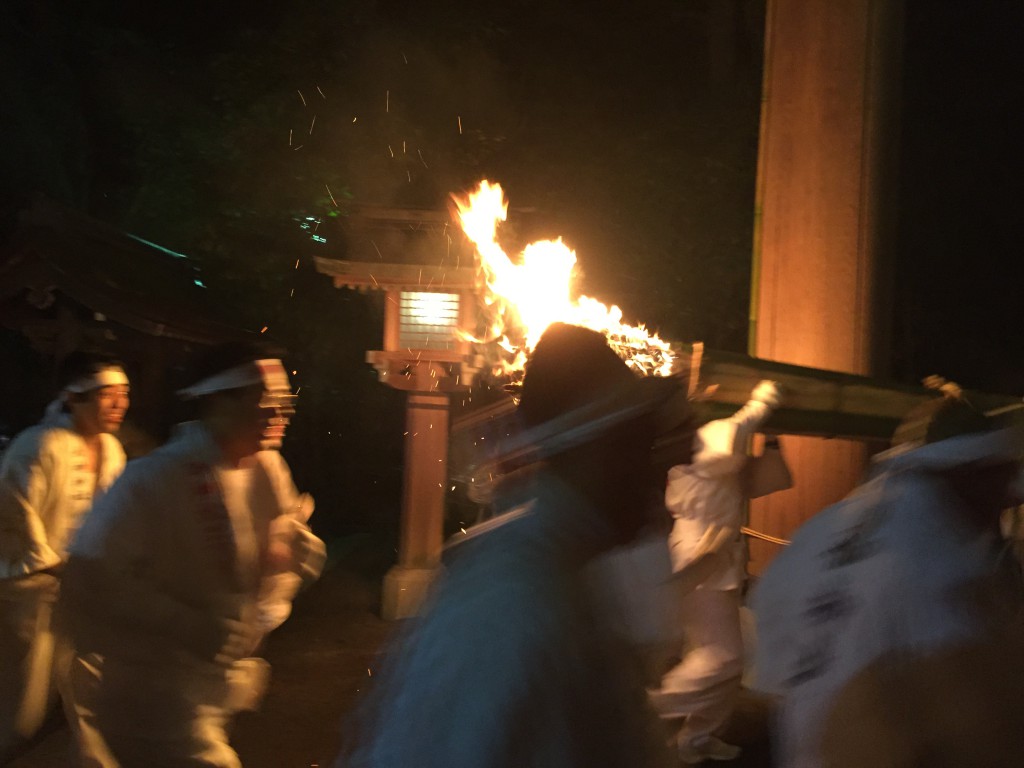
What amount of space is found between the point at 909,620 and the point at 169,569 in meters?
2.13

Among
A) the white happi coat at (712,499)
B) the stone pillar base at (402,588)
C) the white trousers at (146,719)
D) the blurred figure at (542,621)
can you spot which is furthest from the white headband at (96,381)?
the stone pillar base at (402,588)

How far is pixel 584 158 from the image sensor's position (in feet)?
37.8

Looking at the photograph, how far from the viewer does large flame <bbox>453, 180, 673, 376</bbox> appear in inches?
186

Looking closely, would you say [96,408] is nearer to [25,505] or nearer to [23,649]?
[25,505]

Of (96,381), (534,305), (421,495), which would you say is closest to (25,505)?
(96,381)

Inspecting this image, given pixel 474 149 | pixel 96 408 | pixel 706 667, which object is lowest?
pixel 706 667

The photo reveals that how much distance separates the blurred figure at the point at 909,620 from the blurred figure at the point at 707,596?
8.62ft

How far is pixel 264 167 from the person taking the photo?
1183 centimetres

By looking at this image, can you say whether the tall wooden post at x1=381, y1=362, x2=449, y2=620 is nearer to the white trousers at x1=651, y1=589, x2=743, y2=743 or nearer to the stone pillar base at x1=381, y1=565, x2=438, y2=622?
the stone pillar base at x1=381, y1=565, x2=438, y2=622

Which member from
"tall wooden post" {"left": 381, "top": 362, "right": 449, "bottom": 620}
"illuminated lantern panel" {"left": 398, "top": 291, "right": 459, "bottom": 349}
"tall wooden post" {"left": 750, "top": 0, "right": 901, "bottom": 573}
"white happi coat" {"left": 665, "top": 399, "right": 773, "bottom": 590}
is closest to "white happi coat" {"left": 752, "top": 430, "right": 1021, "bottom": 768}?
"white happi coat" {"left": 665, "top": 399, "right": 773, "bottom": 590}

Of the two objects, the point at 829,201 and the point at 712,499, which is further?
the point at 829,201

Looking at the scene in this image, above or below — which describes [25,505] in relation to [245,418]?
below

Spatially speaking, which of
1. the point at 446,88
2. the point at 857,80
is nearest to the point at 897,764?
the point at 857,80

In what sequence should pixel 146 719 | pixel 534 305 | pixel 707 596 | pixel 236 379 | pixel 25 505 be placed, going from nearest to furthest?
pixel 146 719 → pixel 236 379 → pixel 25 505 → pixel 707 596 → pixel 534 305
